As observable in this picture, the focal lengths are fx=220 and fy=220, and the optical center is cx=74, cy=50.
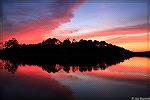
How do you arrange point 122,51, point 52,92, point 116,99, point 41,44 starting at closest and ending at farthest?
point 116,99, point 52,92, point 41,44, point 122,51

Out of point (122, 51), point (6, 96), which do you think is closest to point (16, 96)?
point (6, 96)

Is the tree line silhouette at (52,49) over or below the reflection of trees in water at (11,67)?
over

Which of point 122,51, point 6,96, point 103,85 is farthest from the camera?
point 122,51

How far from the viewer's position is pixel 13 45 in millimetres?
46656

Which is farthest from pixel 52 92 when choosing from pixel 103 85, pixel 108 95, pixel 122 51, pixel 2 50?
pixel 122 51

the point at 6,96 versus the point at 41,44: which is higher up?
the point at 41,44

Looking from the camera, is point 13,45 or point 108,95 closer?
point 108,95

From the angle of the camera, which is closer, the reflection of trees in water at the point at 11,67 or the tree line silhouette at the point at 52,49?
the reflection of trees in water at the point at 11,67

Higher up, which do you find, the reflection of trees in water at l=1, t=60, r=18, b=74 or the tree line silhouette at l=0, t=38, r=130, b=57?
the tree line silhouette at l=0, t=38, r=130, b=57

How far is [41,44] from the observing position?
4456 cm

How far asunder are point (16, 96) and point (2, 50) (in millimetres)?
41435

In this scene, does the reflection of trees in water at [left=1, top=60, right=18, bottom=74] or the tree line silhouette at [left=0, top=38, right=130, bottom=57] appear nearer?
the reflection of trees in water at [left=1, top=60, right=18, bottom=74]

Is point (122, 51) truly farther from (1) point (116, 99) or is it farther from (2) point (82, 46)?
(1) point (116, 99)

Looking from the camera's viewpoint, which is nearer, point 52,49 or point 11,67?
point 11,67
